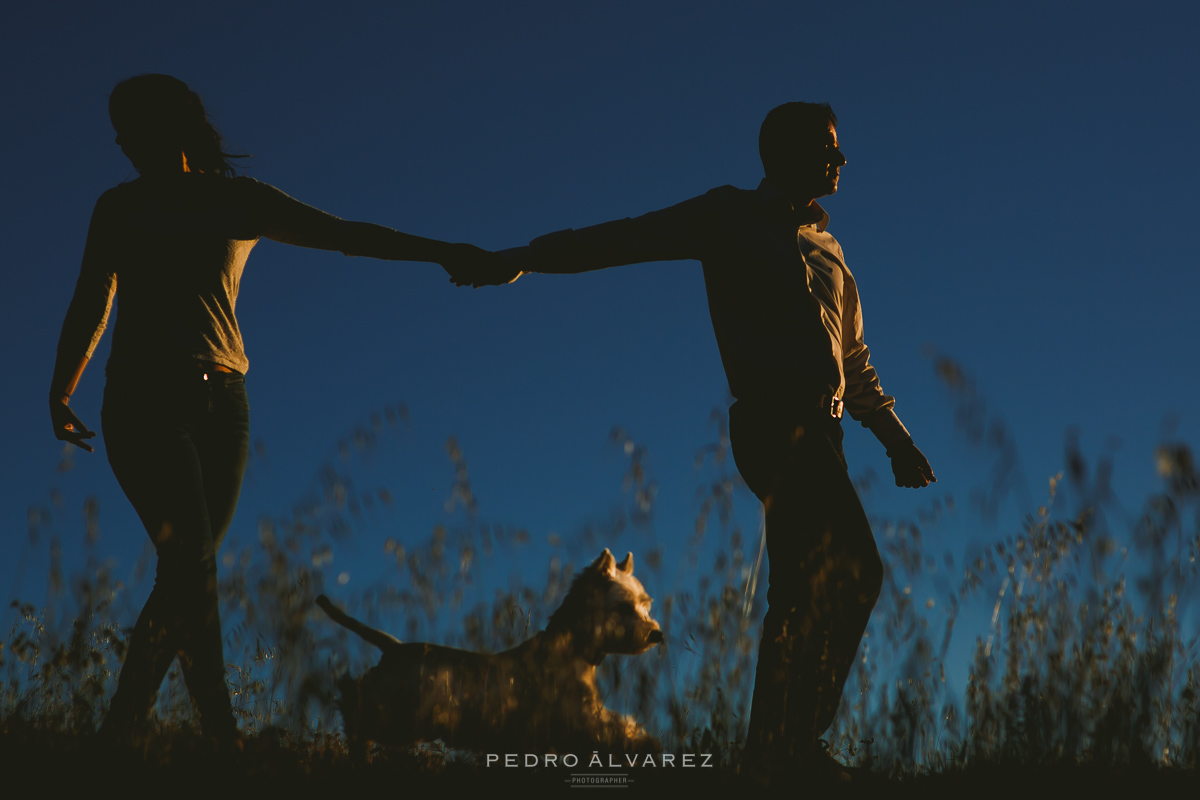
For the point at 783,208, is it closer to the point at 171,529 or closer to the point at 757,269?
the point at 757,269

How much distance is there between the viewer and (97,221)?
3160 mm

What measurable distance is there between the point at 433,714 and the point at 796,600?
127 cm

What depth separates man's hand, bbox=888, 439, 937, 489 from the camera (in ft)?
11.6

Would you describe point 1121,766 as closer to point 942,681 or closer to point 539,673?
point 942,681

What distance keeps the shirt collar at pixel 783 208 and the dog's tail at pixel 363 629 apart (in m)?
2.01

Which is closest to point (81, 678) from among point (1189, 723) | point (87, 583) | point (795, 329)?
point (87, 583)

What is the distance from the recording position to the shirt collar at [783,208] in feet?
10.9

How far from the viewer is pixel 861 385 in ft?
12.0

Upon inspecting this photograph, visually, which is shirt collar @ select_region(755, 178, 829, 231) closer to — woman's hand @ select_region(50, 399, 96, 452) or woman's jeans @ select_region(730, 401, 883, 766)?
woman's jeans @ select_region(730, 401, 883, 766)

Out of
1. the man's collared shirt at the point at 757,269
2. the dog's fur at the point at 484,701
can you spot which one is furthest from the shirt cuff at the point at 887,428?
the dog's fur at the point at 484,701

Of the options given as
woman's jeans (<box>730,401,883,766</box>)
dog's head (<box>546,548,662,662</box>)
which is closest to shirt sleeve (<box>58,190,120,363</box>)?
dog's head (<box>546,548,662,662</box>)

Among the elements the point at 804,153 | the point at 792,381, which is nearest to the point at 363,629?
the point at 792,381

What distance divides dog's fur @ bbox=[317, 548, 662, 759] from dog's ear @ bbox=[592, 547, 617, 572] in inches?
14.0

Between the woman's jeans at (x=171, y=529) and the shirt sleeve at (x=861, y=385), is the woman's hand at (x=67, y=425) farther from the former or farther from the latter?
the shirt sleeve at (x=861, y=385)
